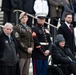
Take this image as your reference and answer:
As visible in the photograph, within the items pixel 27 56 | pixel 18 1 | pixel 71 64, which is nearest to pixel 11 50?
pixel 27 56

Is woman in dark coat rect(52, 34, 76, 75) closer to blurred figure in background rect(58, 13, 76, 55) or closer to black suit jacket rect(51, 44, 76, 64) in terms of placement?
black suit jacket rect(51, 44, 76, 64)

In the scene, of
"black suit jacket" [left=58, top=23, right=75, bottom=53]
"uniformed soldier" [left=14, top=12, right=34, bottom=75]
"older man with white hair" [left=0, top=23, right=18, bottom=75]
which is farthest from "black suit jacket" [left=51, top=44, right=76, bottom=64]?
"older man with white hair" [left=0, top=23, right=18, bottom=75]

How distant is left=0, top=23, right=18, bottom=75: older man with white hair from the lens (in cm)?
850

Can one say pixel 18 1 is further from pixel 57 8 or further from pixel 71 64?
pixel 71 64

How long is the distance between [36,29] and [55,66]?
107 centimetres

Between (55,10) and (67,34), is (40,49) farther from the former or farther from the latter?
(55,10)

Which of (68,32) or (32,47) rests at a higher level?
(68,32)

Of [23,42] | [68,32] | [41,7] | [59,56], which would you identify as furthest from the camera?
[41,7]

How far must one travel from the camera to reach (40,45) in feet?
31.2

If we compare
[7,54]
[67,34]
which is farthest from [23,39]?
[67,34]

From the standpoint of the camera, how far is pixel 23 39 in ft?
30.3

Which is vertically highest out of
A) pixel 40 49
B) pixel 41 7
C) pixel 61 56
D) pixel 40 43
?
pixel 41 7

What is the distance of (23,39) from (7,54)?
2.83 feet

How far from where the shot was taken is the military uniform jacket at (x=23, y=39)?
9.16m
